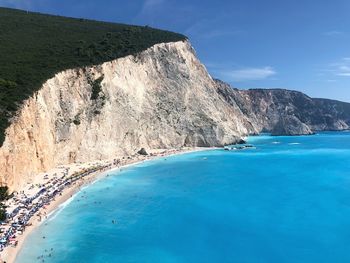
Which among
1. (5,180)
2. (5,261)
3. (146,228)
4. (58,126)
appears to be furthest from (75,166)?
(5,261)

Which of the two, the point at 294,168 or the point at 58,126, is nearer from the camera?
the point at 58,126

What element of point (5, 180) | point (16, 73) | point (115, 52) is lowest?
point (5, 180)

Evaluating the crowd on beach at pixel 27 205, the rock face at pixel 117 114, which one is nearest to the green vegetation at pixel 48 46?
the rock face at pixel 117 114

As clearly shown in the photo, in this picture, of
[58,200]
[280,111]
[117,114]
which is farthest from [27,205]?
[280,111]

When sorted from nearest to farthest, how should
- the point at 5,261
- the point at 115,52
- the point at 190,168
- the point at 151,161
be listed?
the point at 5,261 < the point at 190,168 < the point at 151,161 < the point at 115,52

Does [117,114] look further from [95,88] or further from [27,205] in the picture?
[27,205]

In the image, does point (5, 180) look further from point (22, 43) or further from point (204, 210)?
point (22, 43)
